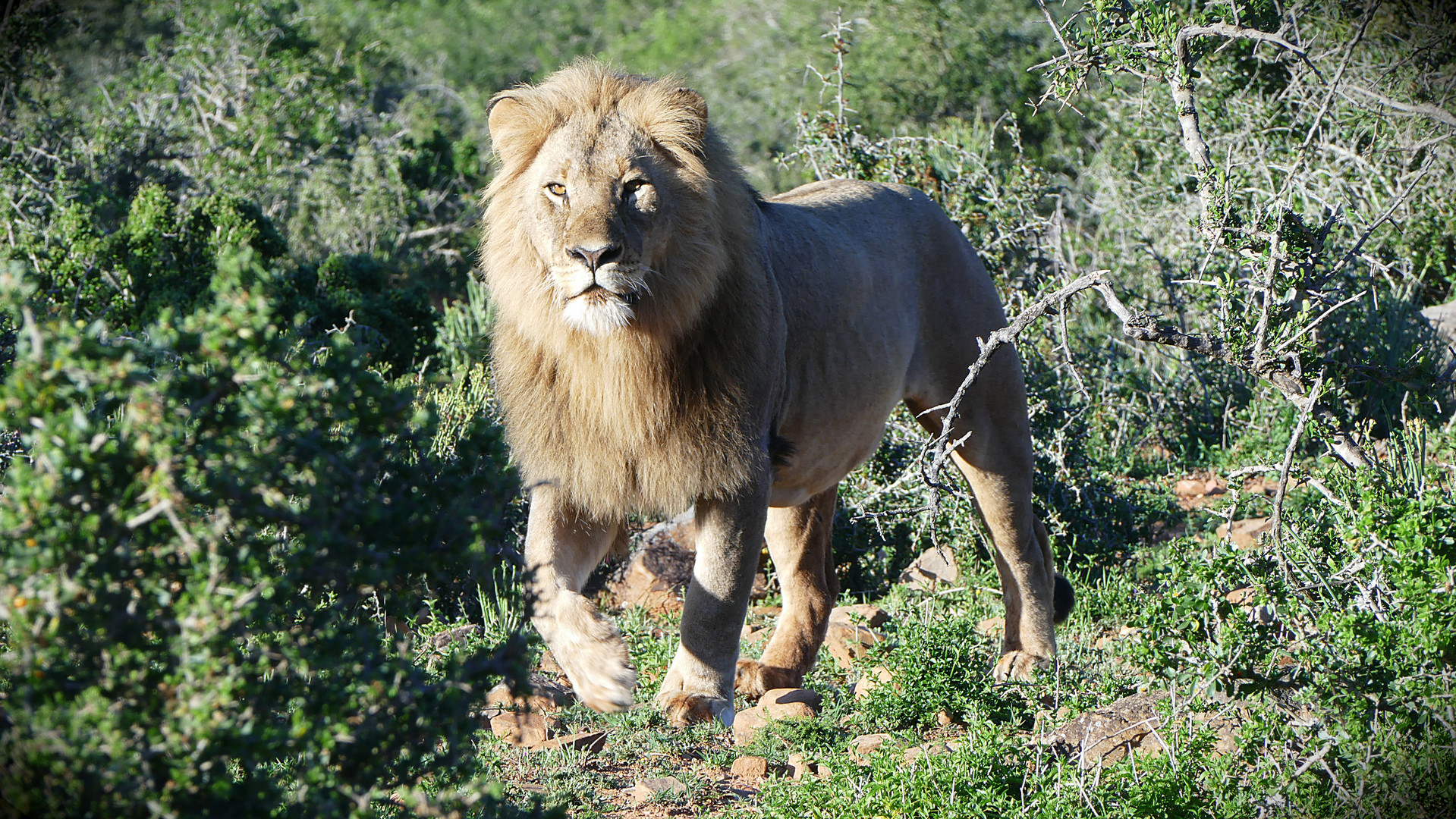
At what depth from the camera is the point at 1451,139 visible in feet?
27.5

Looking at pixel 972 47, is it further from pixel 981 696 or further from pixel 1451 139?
pixel 981 696

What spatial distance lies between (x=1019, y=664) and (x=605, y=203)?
8.99 ft

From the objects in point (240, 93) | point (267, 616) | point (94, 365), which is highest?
point (240, 93)

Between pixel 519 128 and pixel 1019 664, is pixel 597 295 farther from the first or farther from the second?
pixel 1019 664

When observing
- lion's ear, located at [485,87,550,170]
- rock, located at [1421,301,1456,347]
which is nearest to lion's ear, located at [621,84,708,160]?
lion's ear, located at [485,87,550,170]

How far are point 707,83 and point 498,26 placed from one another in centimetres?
437

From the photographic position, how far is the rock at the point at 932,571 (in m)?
6.41

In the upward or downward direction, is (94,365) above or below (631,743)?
above

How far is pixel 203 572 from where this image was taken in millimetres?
2145

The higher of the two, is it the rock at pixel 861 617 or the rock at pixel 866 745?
the rock at pixel 866 745

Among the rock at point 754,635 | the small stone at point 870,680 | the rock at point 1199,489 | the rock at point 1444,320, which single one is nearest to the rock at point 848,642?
the small stone at point 870,680

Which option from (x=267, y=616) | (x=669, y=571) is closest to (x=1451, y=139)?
(x=669, y=571)

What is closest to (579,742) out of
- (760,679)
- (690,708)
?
(690,708)

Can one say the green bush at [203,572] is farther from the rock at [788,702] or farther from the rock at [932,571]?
the rock at [932,571]
